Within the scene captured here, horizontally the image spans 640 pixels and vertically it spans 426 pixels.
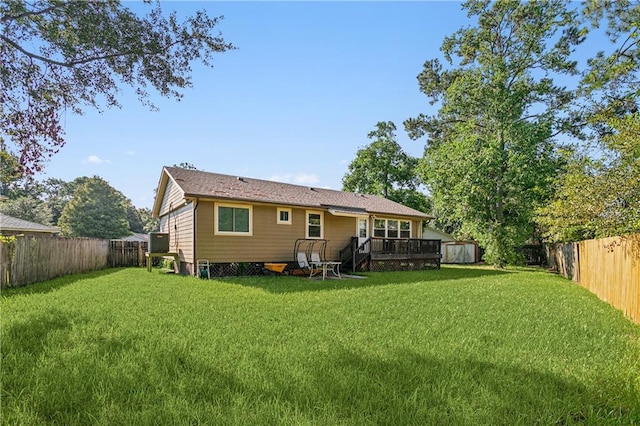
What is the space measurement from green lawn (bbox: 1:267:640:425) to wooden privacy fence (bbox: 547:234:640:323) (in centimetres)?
57

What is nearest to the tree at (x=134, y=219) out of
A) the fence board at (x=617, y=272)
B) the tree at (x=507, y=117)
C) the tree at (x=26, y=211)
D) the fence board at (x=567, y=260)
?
the tree at (x=26, y=211)

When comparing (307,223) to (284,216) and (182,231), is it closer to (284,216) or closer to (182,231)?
(284,216)

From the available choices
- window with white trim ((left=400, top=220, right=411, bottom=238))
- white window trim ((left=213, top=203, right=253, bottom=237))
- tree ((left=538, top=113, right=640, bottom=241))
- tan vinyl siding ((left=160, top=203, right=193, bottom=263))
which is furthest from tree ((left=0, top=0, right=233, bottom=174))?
window with white trim ((left=400, top=220, right=411, bottom=238))

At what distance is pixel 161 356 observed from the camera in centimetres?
333

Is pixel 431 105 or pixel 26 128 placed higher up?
pixel 431 105

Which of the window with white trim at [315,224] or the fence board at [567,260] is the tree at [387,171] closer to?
the fence board at [567,260]

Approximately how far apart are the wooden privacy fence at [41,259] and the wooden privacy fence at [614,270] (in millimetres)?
10477

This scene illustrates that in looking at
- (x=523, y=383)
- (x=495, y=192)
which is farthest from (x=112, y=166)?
(x=495, y=192)

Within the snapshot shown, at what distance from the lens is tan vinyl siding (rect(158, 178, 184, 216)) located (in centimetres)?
1316

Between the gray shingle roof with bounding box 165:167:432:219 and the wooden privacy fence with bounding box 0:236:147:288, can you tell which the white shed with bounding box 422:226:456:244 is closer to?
the gray shingle roof with bounding box 165:167:432:219

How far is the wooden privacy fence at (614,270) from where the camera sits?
5.54 meters

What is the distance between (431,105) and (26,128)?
2379cm

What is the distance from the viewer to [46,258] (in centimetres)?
952

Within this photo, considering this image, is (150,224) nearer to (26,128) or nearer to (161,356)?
(26,128)
